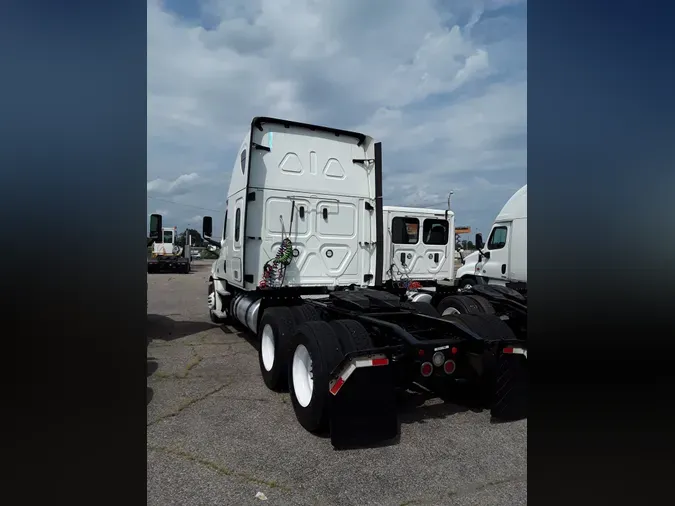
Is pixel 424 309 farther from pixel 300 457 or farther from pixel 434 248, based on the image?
pixel 434 248

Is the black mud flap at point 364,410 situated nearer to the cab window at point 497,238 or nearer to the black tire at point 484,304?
the black tire at point 484,304

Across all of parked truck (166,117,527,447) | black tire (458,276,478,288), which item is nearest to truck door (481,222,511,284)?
black tire (458,276,478,288)

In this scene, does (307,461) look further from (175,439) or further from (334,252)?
(334,252)

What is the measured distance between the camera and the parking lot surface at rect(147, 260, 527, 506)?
278 centimetres

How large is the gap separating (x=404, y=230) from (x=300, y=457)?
6.70 m

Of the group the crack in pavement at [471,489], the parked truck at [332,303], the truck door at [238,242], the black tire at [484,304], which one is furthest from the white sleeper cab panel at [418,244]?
the crack in pavement at [471,489]

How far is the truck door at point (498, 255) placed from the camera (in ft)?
31.4

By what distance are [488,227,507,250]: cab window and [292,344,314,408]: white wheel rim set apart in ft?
23.2

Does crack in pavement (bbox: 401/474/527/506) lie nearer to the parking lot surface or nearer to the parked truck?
the parking lot surface

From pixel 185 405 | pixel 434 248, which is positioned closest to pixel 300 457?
pixel 185 405

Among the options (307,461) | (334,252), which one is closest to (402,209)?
(334,252)
